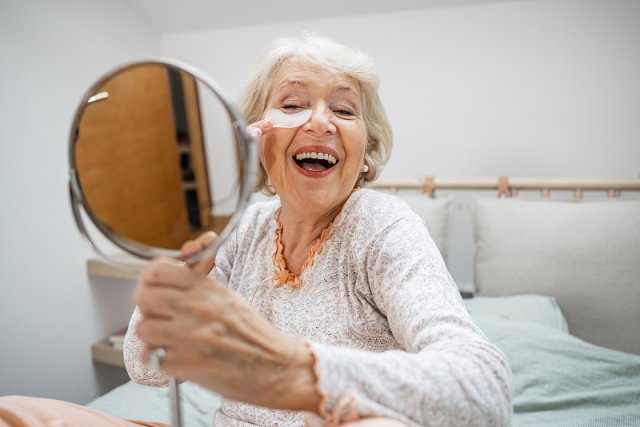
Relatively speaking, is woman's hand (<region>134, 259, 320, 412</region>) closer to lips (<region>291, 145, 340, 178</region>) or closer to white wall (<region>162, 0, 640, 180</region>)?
lips (<region>291, 145, 340, 178</region>)

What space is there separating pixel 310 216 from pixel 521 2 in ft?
5.24

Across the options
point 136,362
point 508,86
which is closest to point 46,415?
point 136,362

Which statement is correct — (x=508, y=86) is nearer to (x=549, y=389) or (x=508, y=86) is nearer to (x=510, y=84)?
(x=510, y=84)

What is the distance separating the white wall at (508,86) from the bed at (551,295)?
5.8 inches

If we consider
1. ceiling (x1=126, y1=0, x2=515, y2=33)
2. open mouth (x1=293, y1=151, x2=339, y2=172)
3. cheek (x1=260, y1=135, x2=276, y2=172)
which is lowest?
open mouth (x1=293, y1=151, x2=339, y2=172)

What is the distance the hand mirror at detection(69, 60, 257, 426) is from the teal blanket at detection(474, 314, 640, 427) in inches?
44.0

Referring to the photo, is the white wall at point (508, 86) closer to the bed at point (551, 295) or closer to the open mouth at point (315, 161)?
the bed at point (551, 295)

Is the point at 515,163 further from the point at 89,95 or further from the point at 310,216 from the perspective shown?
the point at 89,95

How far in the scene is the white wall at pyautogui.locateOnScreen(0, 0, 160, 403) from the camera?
1855mm

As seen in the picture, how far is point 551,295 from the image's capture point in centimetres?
177

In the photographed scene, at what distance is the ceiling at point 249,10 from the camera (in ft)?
7.13

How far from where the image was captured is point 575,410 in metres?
1.33

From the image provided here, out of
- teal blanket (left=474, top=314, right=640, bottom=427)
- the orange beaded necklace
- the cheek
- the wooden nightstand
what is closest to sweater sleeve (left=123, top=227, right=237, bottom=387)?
the orange beaded necklace

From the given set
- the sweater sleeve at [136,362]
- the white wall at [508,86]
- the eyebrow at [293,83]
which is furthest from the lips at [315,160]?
the white wall at [508,86]
